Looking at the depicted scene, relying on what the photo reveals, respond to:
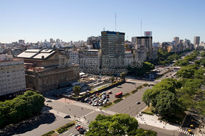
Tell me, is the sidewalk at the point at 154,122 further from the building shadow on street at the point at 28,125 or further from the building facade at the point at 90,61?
the building facade at the point at 90,61

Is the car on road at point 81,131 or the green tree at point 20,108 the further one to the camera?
the green tree at point 20,108

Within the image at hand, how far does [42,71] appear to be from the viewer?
113250mm

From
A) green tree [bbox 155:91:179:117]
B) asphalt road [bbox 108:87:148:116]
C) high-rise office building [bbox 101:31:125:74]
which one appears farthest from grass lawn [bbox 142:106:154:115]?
high-rise office building [bbox 101:31:125:74]

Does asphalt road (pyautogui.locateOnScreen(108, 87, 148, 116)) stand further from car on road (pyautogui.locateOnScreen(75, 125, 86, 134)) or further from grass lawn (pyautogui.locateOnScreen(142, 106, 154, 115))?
car on road (pyautogui.locateOnScreen(75, 125, 86, 134))

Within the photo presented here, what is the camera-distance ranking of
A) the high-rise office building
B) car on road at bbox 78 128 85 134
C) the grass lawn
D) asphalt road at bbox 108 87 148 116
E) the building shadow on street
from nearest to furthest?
1. car on road at bbox 78 128 85 134
2. the building shadow on street
3. the grass lawn
4. asphalt road at bbox 108 87 148 116
5. the high-rise office building

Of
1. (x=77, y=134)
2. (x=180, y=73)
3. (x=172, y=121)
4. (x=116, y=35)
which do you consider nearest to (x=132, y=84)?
(x=180, y=73)

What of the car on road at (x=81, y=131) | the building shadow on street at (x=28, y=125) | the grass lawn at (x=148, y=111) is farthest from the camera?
the grass lawn at (x=148, y=111)

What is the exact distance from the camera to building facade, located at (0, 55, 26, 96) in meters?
94.2

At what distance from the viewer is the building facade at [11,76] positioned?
94206mm

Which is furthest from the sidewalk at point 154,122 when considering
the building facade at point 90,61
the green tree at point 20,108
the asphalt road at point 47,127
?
the building facade at point 90,61

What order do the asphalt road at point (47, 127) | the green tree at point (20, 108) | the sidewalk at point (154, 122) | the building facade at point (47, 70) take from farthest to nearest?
1. the building facade at point (47, 70)
2. the sidewalk at point (154, 122)
3. the green tree at point (20, 108)
4. the asphalt road at point (47, 127)

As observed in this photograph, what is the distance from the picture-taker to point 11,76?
98.4m

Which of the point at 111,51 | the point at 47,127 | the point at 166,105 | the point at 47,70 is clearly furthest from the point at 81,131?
the point at 111,51

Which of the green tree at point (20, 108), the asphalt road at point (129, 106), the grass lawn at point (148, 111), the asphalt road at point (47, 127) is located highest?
the green tree at point (20, 108)
